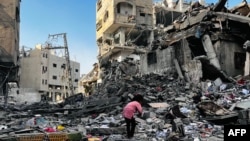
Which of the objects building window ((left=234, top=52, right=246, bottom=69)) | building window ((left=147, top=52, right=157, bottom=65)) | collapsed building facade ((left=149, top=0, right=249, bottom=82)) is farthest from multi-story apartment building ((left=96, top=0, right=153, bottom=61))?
building window ((left=234, top=52, right=246, bottom=69))

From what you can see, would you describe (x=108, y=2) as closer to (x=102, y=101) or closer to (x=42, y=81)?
(x=42, y=81)

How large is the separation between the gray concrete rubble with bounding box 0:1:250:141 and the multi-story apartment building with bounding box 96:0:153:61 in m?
16.2

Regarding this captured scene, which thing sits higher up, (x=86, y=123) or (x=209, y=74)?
(x=209, y=74)

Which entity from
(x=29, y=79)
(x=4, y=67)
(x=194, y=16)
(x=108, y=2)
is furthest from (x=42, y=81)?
(x=194, y=16)

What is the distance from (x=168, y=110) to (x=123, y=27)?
29346 mm

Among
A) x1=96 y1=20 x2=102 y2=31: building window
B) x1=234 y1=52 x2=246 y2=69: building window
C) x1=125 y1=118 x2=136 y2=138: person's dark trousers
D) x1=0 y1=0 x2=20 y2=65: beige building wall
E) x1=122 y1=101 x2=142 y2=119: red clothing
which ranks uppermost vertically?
x1=96 y1=20 x2=102 y2=31: building window

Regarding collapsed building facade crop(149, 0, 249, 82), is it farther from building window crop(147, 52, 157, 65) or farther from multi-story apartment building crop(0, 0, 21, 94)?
multi-story apartment building crop(0, 0, 21, 94)

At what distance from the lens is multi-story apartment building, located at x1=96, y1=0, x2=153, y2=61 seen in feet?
129

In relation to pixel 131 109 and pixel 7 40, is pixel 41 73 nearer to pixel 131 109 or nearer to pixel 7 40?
pixel 7 40

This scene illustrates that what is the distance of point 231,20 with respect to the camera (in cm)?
1923

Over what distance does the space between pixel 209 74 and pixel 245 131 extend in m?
14.0

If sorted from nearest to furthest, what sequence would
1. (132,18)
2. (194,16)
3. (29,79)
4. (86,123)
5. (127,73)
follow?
(86,123) → (194,16) → (127,73) → (132,18) → (29,79)

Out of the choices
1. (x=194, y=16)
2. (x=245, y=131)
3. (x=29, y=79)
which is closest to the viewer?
(x=245, y=131)

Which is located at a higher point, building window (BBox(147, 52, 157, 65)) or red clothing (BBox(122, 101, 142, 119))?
building window (BBox(147, 52, 157, 65))
